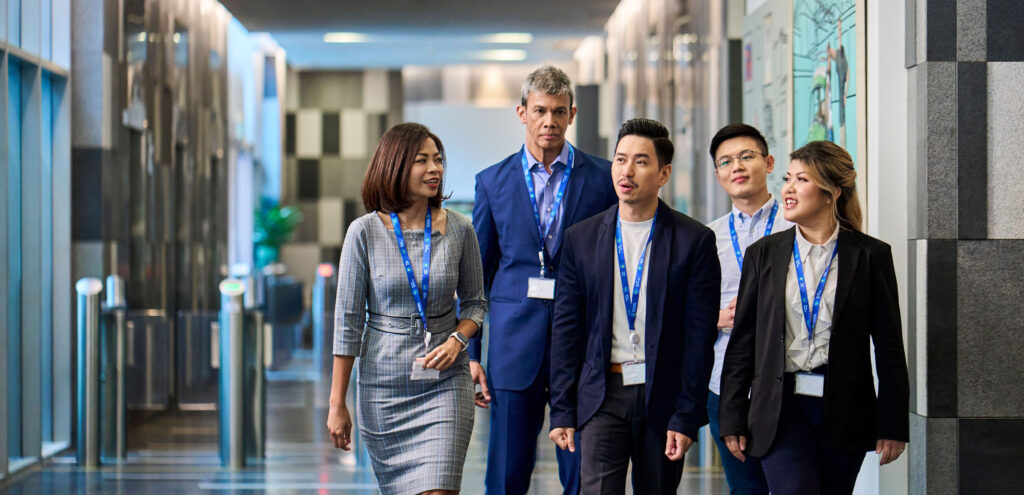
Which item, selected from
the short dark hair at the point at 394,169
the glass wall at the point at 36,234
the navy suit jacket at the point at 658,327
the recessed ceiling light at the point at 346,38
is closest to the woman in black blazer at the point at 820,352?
the navy suit jacket at the point at 658,327

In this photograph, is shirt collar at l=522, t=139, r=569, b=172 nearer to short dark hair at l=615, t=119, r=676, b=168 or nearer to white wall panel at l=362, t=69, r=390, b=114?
short dark hair at l=615, t=119, r=676, b=168

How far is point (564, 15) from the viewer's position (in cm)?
1143

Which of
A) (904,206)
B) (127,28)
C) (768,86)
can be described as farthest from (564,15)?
(904,206)

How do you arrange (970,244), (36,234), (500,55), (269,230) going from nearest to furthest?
(970,244) < (36,234) < (500,55) < (269,230)

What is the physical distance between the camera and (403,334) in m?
2.97

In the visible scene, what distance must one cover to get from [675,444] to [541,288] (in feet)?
2.53

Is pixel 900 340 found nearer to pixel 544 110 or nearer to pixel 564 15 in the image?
pixel 544 110

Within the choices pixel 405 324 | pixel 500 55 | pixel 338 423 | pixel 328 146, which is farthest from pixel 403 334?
pixel 328 146

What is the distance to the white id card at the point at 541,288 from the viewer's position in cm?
328

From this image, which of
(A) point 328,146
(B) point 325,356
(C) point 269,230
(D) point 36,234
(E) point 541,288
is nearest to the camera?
(E) point 541,288

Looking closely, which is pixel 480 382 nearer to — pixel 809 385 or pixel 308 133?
pixel 809 385

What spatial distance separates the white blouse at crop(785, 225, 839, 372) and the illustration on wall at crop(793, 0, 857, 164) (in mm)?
1398

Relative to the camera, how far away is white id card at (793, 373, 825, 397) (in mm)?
2785

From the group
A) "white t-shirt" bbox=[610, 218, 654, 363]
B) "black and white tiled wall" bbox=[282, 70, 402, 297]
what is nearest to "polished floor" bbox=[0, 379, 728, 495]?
"white t-shirt" bbox=[610, 218, 654, 363]
